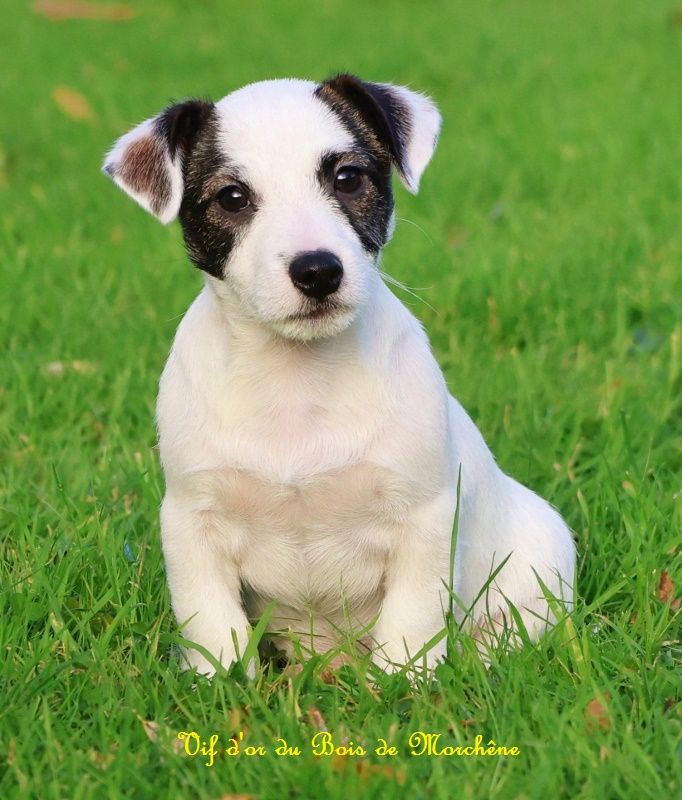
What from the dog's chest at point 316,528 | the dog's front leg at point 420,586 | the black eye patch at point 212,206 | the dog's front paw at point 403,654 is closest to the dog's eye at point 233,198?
the black eye patch at point 212,206

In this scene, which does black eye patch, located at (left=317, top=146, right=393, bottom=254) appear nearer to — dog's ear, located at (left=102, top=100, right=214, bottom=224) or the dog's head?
the dog's head

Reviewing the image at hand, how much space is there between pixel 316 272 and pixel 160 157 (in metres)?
0.64

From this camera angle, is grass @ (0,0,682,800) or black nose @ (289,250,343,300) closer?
grass @ (0,0,682,800)

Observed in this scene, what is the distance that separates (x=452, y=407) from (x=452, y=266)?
255cm

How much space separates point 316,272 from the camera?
2.93 metres

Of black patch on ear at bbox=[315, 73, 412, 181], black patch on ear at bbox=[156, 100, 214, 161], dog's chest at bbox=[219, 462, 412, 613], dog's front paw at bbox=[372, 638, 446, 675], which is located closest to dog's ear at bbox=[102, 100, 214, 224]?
black patch on ear at bbox=[156, 100, 214, 161]

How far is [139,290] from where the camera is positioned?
5.90 metres

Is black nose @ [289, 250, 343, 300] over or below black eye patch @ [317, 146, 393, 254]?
below

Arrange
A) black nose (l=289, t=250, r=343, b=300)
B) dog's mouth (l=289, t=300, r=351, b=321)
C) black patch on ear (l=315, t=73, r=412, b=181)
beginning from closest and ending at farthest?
black nose (l=289, t=250, r=343, b=300) → dog's mouth (l=289, t=300, r=351, b=321) → black patch on ear (l=315, t=73, r=412, b=181)

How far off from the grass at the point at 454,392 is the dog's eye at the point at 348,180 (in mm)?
1188

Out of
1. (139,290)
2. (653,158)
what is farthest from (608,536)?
(653,158)

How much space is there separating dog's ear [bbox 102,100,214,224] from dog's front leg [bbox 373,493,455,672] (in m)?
1.02

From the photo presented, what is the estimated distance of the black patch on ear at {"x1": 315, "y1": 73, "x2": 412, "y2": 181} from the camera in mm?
3365

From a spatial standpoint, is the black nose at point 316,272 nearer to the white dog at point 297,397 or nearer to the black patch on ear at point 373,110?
the white dog at point 297,397
